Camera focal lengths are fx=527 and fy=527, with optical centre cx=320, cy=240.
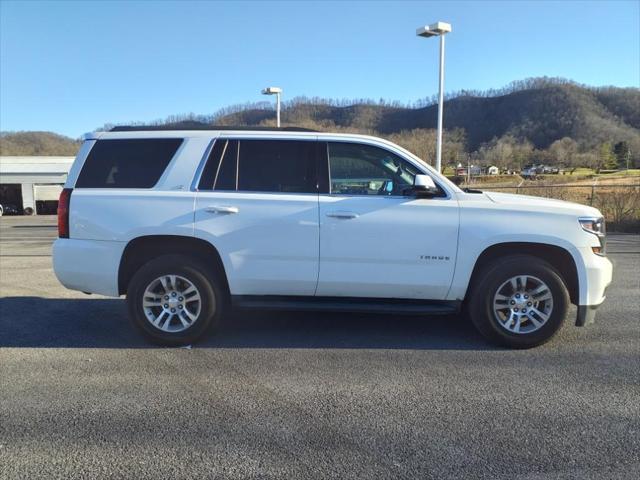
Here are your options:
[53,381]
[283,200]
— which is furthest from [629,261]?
Result: [53,381]

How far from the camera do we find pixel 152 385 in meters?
4.21

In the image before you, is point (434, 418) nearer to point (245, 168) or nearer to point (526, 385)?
point (526, 385)

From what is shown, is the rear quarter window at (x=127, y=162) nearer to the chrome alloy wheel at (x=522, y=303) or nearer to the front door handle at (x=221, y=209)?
the front door handle at (x=221, y=209)

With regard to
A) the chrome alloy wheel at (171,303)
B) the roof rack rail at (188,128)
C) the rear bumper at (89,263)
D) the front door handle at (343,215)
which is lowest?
the chrome alloy wheel at (171,303)

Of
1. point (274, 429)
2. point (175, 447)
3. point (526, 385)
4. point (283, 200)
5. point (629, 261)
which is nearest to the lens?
point (175, 447)

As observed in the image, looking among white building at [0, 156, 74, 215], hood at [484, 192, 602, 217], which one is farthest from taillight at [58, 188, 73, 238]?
white building at [0, 156, 74, 215]

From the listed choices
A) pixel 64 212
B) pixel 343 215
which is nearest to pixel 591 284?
pixel 343 215

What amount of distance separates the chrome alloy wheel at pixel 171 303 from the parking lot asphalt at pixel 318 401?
27cm

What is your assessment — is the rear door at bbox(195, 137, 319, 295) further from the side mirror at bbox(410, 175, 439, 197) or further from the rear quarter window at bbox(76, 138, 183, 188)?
the side mirror at bbox(410, 175, 439, 197)

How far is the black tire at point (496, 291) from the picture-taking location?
4.94m

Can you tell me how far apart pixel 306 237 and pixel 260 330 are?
136cm

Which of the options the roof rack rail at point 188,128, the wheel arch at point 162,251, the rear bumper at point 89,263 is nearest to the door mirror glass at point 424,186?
the roof rack rail at point 188,128

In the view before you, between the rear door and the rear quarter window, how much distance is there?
1.51ft

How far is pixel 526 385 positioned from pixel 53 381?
12.6 ft
